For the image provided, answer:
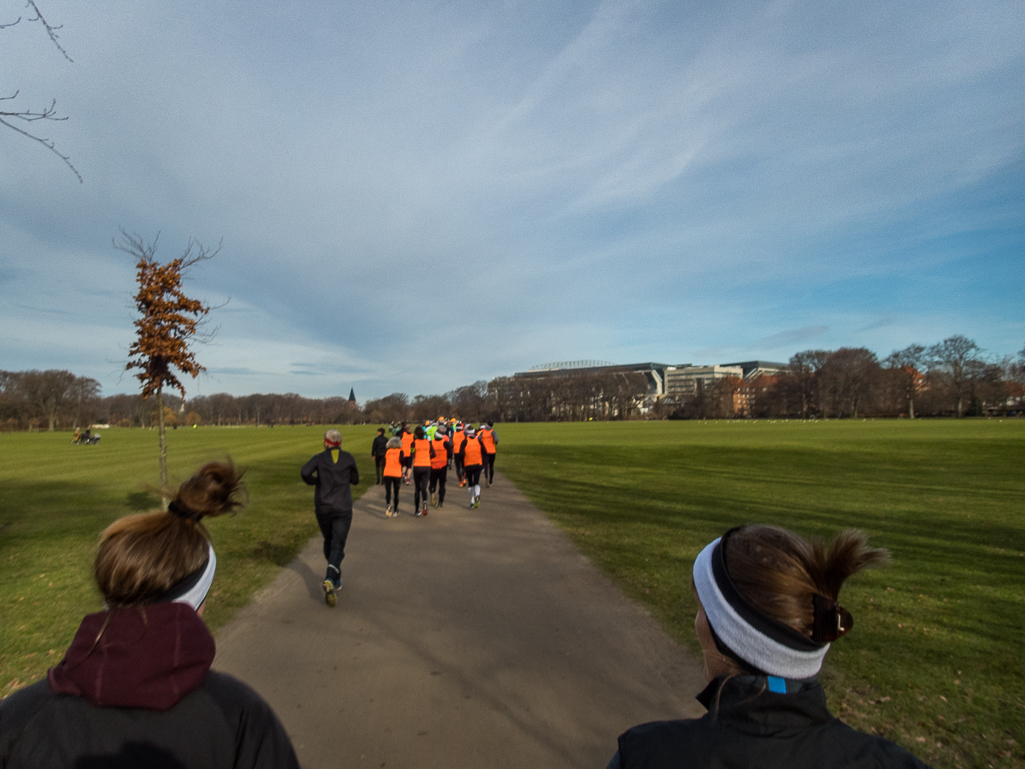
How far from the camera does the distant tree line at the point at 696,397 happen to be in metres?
84.0

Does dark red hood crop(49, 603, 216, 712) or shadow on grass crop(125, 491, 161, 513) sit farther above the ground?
dark red hood crop(49, 603, 216, 712)

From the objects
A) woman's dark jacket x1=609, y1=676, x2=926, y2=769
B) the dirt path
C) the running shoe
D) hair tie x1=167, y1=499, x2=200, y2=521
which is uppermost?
hair tie x1=167, y1=499, x2=200, y2=521

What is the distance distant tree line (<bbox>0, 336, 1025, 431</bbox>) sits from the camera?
276ft

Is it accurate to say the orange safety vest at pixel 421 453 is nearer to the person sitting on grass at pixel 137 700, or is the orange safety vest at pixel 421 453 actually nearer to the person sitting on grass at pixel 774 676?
the person sitting on grass at pixel 137 700

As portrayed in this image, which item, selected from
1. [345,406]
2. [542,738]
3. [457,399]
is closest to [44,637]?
[542,738]

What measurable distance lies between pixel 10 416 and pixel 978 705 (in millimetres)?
133897

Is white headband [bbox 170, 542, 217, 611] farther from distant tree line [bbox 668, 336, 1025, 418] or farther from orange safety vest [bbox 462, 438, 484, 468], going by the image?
distant tree line [bbox 668, 336, 1025, 418]

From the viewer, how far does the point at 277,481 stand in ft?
67.3

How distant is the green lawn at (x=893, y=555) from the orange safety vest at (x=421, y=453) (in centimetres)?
313

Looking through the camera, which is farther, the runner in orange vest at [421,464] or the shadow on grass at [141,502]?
the shadow on grass at [141,502]

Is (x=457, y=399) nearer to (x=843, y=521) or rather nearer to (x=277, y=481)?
(x=277, y=481)

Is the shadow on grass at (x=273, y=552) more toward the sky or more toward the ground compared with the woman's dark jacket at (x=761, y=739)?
more toward the ground

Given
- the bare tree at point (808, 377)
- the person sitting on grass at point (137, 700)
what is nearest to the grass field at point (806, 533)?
the person sitting on grass at point (137, 700)

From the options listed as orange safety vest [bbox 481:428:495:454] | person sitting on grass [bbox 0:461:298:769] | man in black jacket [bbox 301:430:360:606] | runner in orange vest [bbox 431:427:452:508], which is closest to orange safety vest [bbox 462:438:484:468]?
runner in orange vest [bbox 431:427:452:508]
